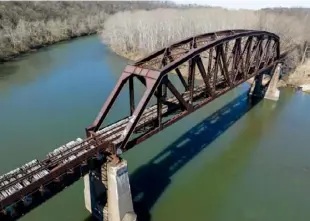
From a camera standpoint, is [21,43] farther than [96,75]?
Yes

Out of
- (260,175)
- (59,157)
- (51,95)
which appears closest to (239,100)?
(260,175)

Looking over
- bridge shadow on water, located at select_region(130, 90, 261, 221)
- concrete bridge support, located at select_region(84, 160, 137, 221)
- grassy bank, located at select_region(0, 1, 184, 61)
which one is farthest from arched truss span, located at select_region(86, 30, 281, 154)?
grassy bank, located at select_region(0, 1, 184, 61)

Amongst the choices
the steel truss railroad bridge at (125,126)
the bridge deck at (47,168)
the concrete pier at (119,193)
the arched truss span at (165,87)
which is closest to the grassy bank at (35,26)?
the arched truss span at (165,87)

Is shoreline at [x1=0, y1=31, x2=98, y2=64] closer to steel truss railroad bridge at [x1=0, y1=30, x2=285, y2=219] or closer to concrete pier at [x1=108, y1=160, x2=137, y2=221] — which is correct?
steel truss railroad bridge at [x1=0, y1=30, x2=285, y2=219]

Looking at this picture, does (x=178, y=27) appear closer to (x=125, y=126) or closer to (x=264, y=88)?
(x=264, y=88)

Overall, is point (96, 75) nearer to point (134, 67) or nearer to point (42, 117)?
point (42, 117)

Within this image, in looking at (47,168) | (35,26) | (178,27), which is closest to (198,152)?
(47,168)

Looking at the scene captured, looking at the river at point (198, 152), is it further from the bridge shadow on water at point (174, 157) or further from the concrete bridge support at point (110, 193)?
the concrete bridge support at point (110, 193)
